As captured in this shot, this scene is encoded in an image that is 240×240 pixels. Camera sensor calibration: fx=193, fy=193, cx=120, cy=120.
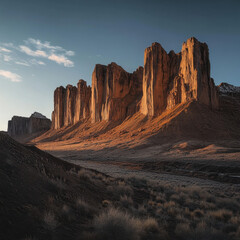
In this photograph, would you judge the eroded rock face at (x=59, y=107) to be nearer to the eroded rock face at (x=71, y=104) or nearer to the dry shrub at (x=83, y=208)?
the eroded rock face at (x=71, y=104)

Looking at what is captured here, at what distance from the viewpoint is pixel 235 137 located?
33594 millimetres

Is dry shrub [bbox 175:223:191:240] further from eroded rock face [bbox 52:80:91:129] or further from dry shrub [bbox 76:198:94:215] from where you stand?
eroded rock face [bbox 52:80:91:129]

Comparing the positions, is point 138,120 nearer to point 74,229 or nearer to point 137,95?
point 137,95

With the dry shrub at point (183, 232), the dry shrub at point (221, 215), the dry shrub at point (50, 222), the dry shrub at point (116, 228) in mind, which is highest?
the dry shrub at point (50, 222)

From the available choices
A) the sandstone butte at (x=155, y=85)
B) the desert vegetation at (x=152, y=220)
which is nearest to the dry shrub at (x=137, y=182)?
the desert vegetation at (x=152, y=220)

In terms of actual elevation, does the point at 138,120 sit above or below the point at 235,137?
above

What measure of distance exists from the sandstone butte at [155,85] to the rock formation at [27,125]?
41.7 m

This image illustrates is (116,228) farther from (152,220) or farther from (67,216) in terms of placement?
(152,220)

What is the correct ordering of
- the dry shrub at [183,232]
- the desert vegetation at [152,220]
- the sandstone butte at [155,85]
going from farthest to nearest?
the sandstone butte at [155,85] < the dry shrub at [183,232] < the desert vegetation at [152,220]

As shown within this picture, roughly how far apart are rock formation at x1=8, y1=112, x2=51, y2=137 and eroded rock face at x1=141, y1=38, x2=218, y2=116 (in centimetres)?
7883

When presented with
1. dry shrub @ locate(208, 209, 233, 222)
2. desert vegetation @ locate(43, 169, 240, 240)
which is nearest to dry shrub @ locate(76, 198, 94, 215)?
desert vegetation @ locate(43, 169, 240, 240)

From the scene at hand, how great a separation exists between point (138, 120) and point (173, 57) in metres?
19.2

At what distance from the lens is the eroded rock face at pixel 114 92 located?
58719 mm

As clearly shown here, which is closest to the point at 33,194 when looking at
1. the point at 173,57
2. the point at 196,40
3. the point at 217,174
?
the point at 217,174
